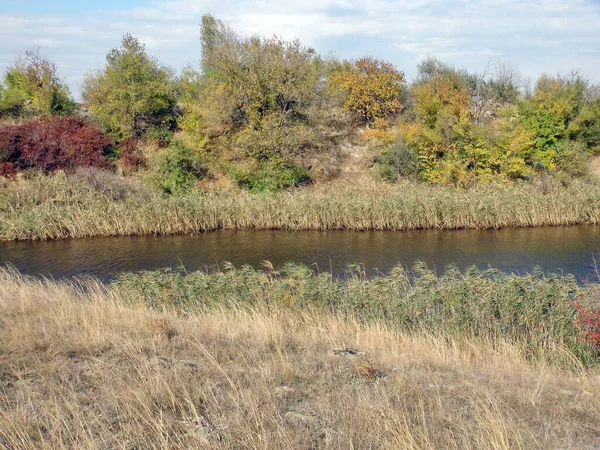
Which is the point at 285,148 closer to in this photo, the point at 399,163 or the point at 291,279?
the point at 399,163

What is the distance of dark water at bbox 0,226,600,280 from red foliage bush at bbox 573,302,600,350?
7153 mm

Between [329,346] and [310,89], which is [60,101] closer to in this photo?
[310,89]

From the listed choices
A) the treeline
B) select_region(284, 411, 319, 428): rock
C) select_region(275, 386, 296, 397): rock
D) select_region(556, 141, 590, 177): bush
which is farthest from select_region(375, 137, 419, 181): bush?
select_region(284, 411, 319, 428): rock

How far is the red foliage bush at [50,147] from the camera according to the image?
29078mm

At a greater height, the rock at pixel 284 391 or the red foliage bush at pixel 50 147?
the red foliage bush at pixel 50 147

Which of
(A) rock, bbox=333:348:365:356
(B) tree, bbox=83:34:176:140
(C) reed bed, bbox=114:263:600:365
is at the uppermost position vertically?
(B) tree, bbox=83:34:176:140

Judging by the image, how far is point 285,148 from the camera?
30.6 meters

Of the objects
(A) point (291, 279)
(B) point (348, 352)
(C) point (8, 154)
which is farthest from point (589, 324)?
(C) point (8, 154)

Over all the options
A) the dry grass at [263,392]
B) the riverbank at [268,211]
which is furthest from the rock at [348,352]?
the riverbank at [268,211]

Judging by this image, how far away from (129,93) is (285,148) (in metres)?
9.85

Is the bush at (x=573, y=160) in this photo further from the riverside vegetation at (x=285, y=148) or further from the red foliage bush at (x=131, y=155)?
the red foliage bush at (x=131, y=155)

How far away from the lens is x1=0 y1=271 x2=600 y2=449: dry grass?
3.94 metres

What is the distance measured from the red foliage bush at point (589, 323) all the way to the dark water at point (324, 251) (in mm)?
7153

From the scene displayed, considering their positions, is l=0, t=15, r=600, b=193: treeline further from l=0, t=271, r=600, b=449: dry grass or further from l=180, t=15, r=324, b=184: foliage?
l=0, t=271, r=600, b=449: dry grass
